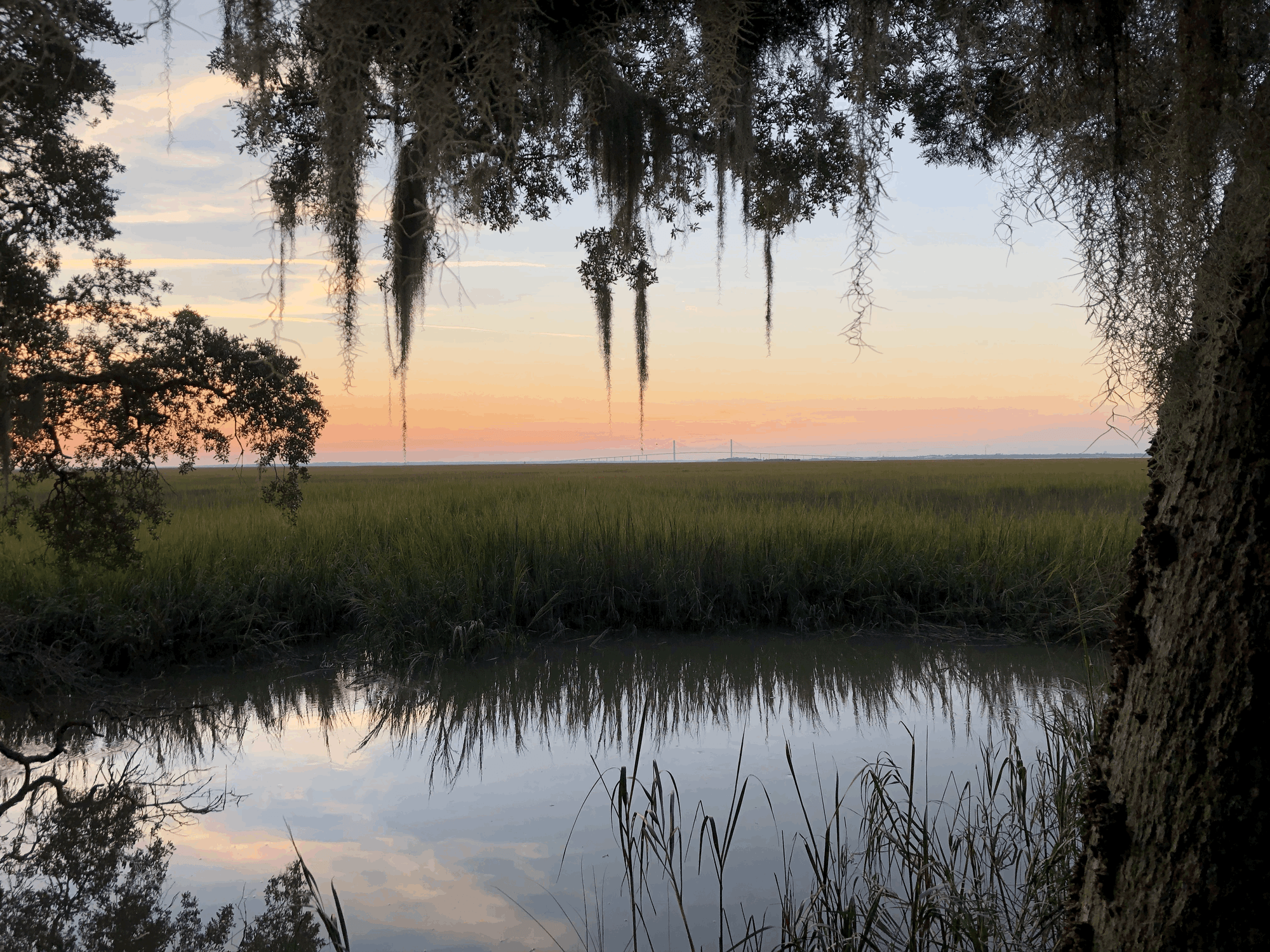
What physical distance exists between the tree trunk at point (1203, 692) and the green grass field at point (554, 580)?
4.66m

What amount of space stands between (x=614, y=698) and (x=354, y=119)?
15.3ft

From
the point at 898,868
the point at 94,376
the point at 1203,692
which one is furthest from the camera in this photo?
the point at 94,376

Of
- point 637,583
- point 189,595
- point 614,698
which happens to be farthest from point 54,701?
point 637,583

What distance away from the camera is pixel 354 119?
1.28m

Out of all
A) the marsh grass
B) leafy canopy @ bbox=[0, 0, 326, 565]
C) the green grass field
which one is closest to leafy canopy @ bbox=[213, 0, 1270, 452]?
the marsh grass

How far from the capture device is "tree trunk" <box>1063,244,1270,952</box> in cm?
131

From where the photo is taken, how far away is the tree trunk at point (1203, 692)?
131cm

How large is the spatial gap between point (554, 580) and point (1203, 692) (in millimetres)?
6440

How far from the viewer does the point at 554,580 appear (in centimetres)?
750

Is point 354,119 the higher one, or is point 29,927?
point 354,119

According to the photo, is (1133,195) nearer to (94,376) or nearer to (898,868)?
(898,868)

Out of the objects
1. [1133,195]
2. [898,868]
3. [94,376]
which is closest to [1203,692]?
[1133,195]

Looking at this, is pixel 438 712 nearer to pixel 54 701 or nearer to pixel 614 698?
pixel 614 698

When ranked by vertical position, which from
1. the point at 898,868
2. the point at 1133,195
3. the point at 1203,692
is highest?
the point at 1133,195
